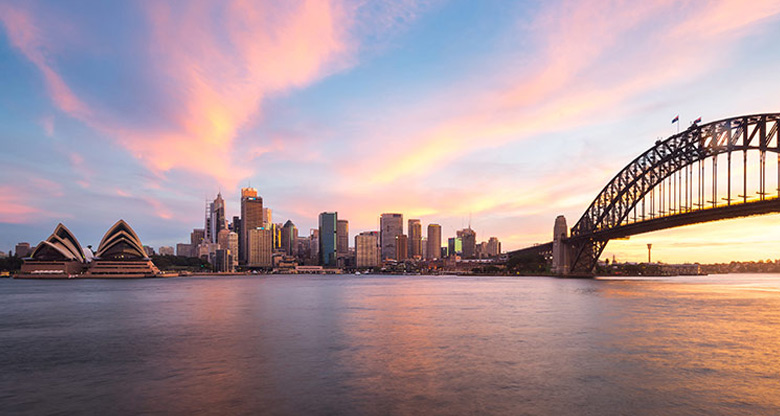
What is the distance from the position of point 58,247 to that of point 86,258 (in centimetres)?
2393

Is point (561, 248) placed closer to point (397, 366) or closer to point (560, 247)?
point (560, 247)

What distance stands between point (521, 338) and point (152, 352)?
20362 mm

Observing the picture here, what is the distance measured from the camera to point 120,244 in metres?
170

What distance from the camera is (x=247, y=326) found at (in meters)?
35.0

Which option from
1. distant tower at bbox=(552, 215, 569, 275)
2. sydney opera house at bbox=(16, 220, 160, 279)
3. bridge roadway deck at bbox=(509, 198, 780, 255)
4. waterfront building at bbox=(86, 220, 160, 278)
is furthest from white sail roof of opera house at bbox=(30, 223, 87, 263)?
bridge roadway deck at bbox=(509, 198, 780, 255)

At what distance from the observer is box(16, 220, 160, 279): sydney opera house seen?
160250mm

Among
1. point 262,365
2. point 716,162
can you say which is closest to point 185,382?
point 262,365

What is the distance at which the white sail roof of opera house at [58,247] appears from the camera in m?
157

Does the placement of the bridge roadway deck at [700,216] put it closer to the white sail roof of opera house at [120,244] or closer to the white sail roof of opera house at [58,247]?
the white sail roof of opera house at [120,244]

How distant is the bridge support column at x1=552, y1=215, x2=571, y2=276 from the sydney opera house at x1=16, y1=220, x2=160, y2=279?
461ft

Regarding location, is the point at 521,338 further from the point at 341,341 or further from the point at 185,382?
the point at 185,382

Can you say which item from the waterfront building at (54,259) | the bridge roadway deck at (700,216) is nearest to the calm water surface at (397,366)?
the bridge roadway deck at (700,216)

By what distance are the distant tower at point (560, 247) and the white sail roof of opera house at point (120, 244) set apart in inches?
5523

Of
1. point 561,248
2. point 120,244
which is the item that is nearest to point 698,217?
point 561,248
